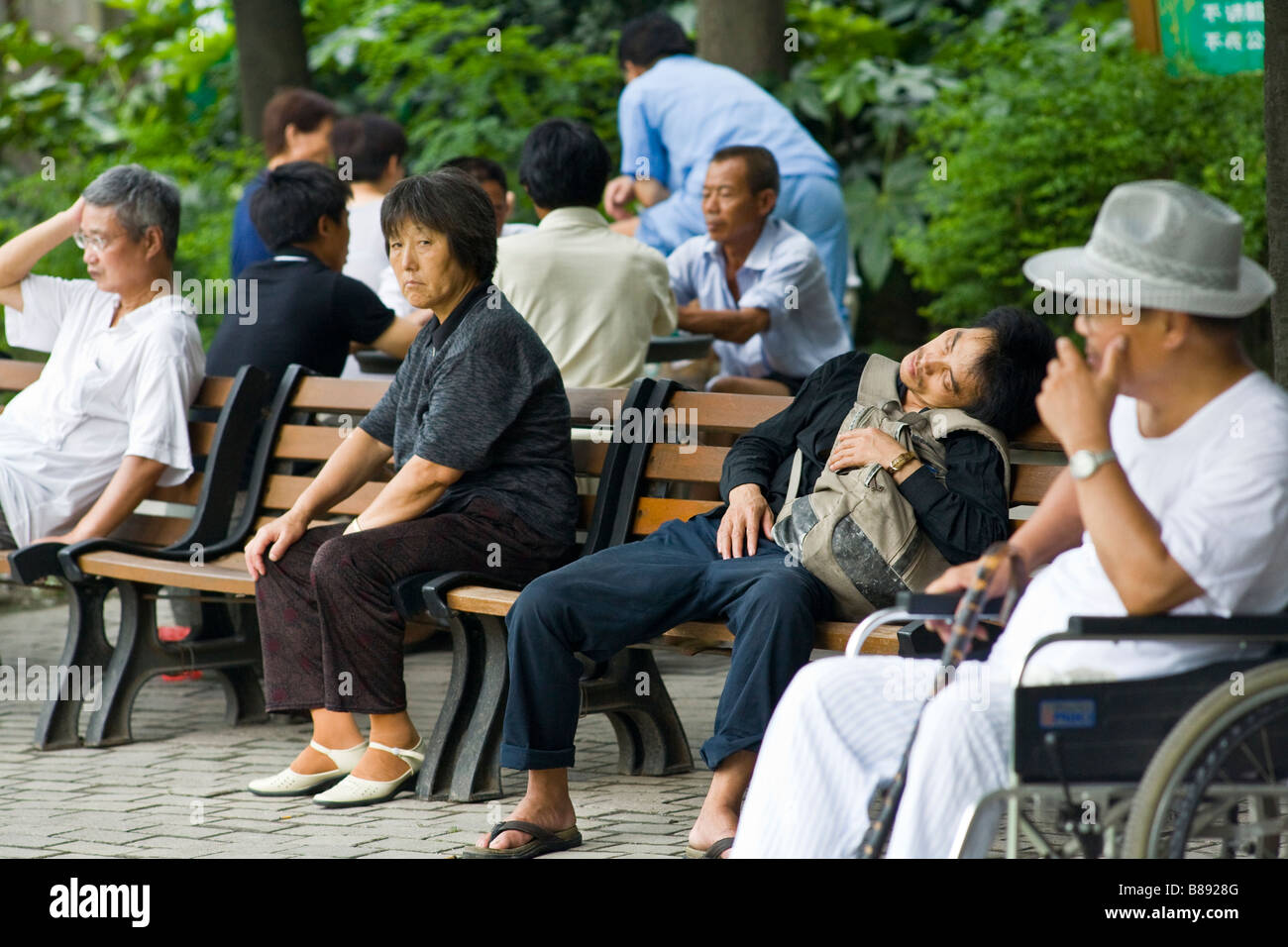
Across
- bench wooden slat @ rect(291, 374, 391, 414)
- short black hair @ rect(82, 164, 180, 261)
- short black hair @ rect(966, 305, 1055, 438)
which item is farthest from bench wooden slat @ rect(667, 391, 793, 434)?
short black hair @ rect(82, 164, 180, 261)

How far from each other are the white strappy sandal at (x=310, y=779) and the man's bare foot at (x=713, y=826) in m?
1.27

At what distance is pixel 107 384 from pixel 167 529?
555 mm

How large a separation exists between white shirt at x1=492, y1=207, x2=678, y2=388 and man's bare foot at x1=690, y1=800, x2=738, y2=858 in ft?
7.59

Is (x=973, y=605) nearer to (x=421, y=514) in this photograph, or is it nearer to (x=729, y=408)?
(x=729, y=408)

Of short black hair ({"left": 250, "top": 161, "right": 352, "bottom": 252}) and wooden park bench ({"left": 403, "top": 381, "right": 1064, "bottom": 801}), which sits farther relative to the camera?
short black hair ({"left": 250, "top": 161, "right": 352, "bottom": 252})

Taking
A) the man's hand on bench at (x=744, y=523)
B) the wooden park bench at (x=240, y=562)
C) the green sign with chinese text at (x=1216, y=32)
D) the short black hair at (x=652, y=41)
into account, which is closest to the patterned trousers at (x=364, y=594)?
the wooden park bench at (x=240, y=562)

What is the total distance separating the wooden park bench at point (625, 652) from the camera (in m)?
4.72

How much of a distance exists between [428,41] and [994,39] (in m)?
3.96

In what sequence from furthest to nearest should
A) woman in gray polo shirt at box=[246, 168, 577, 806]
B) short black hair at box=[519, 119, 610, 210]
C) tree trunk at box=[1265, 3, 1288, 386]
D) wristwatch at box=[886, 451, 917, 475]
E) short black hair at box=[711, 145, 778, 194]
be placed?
short black hair at box=[711, 145, 778, 194], short black hair at box=[519, 119, 610, 210], woman in gray polo shirt at box=[246, 168, 577, 806], tree trunk at box=[1265, 3, 1288, 386], wristwatch at box=[886, 451, 917, 475]

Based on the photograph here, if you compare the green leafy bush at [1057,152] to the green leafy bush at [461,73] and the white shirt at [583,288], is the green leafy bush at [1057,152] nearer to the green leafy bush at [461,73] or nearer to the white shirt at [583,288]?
the green leafy bush at [461,73]

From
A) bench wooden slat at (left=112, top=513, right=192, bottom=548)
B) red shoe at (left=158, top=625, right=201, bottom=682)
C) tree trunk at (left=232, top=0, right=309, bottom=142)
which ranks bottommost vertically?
red shoe at (left=158, top=625, right=201, bottom=682)

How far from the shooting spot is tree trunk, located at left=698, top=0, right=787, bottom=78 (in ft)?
30.7

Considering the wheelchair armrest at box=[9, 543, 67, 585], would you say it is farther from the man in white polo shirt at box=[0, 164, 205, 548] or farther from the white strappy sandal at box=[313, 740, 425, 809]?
the white strappy sandal at box=[313, 740, 425, 809]

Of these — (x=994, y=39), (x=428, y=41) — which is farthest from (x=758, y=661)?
(x=428, y=41)
